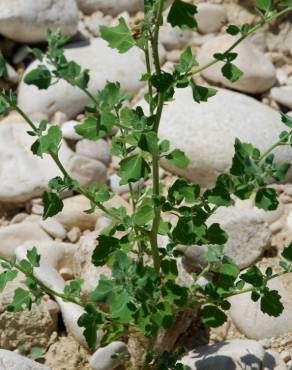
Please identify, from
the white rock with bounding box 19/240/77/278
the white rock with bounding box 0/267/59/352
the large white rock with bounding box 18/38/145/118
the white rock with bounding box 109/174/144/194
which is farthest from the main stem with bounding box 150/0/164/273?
the large white rock with bounding box 18/38/145/118

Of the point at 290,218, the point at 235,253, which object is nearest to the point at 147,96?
the point at 235,253

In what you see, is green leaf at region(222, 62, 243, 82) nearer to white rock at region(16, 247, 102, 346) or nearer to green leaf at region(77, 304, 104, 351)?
green leaf at region(77, 304, 104, 351)

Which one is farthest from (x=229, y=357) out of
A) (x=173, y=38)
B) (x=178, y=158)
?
(x=173, y=38)

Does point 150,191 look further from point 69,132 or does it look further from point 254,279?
point 69,132

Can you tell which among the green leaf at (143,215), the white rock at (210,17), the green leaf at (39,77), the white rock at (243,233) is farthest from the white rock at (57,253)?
the white rock at (210,17)

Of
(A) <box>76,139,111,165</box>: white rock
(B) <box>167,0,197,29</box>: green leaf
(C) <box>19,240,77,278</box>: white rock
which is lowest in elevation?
(C) <box>19,240,77,278</box>: white rock

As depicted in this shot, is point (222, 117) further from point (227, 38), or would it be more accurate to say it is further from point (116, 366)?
point (116, 366)
